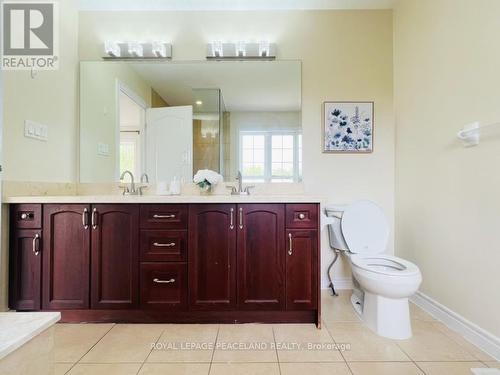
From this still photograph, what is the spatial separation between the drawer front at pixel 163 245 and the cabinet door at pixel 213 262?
6 cm

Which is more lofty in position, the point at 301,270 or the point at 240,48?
the point at 240,48

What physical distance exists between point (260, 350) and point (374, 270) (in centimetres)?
84

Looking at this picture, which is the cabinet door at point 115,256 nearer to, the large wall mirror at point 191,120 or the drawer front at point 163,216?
the drawer front at point 163,216

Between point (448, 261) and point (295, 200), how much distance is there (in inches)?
43.5

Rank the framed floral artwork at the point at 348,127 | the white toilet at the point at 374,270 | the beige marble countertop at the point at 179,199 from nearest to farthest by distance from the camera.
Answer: the white toilet at the point at 374,270 < the beige marble countertop at the point at 179,199 < the framed floral artwork at the point at 348,127

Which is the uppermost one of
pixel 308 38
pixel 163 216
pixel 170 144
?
pixel 308 38

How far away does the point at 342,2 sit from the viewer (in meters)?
2.35

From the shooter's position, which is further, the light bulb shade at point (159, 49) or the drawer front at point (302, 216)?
the light bulb shade at point (159, 49)

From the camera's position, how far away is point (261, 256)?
1.82 meters

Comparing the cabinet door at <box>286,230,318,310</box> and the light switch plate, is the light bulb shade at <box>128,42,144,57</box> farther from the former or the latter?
the cabinet door at <box>286,230,318,310</box>

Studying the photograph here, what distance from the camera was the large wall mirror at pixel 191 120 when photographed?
7.88ft

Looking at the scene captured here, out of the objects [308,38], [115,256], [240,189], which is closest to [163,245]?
[115,256]

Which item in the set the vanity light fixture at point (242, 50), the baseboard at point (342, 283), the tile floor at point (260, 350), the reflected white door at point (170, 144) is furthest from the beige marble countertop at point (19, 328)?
the vanity light fixture at point (242, 50)

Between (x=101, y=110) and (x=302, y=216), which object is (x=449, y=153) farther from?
(x=101, y=110)
